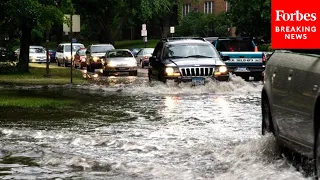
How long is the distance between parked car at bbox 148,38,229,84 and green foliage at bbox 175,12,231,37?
52.7 meters

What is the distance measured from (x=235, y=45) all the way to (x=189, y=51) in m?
8.25

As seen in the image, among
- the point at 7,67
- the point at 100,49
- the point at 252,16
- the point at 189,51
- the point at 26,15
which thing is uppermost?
the point at 252,16

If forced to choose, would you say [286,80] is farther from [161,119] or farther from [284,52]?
[161,119]

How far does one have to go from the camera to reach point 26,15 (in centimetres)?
3089

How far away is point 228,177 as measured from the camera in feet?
28.3

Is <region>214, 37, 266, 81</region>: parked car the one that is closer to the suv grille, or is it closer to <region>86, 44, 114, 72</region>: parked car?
the suv grille

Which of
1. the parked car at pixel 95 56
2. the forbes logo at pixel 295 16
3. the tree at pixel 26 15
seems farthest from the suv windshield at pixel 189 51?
the parked car at pixel 95 56

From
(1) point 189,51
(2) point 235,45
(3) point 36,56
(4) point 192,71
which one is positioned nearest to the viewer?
(4) point 192,71

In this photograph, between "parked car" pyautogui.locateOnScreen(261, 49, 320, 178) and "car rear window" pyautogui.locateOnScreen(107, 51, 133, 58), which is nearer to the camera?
"parked car" pyautogui.locateOnScreen(261, 49, 320, 178)

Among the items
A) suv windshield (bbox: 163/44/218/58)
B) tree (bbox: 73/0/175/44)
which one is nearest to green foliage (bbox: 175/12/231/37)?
tree (bbox: 73/0/175/44)

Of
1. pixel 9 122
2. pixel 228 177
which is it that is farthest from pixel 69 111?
pixel 228 177

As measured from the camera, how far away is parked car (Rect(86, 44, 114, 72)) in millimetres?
46625

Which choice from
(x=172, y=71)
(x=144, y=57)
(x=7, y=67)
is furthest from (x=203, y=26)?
(x=172, y=71)

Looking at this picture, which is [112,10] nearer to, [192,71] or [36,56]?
[36,56]
